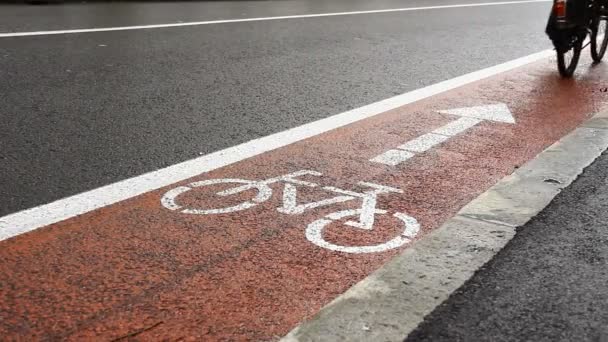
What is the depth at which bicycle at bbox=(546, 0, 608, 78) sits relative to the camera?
24.8ft

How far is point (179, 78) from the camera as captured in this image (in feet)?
23.9

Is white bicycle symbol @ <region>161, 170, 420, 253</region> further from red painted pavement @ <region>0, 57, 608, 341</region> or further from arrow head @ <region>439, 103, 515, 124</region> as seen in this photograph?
arrow head @ <region>439, 103, 515, 124</region>

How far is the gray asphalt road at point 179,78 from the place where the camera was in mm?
4766

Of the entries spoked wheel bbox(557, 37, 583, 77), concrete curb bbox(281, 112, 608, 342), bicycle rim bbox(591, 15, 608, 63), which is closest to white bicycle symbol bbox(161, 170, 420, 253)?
concrete curb bbox(281, 112, 608, 342)

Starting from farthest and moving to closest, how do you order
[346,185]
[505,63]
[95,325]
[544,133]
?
[505,63]
[544,133]
[346,185]
[95,325]

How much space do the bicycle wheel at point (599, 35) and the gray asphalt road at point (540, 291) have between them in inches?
193

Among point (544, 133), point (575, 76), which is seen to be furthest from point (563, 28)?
point (544, 133)

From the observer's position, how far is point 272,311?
2.82 meters

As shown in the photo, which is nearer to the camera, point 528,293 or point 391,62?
point 528,293

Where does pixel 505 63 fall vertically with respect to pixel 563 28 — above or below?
below

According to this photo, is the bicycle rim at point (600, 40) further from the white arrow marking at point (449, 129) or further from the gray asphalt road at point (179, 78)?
the white arrow marking at point (449, 129)

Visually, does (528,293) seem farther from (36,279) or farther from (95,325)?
(36,279)

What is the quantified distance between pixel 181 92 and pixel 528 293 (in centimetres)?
434

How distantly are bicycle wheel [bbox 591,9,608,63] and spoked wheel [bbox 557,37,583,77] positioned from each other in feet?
1.19
